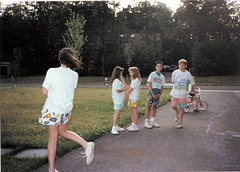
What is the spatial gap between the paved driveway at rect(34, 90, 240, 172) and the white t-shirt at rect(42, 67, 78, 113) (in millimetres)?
1036

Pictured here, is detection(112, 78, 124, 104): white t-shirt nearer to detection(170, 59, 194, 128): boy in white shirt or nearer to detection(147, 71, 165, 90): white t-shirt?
detection(147, 71, 165, 90): white t-shirt

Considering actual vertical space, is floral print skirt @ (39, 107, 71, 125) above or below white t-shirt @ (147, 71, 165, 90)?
below

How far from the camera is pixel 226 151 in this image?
16.1 ft

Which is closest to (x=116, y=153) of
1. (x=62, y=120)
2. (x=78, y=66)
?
(x=62, y=120)

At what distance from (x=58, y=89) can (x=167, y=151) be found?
2.45 metres

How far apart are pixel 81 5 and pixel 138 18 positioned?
1049 cm

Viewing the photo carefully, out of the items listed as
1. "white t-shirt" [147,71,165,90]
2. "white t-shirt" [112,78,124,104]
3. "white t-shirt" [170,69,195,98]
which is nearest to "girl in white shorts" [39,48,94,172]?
"white t-shirt" [112,78,124,104]

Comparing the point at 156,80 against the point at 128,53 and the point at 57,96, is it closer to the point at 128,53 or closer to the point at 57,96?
the point at 57,96

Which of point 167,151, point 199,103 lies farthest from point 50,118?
point 199,103

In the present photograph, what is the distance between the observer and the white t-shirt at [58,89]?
3.60 metres

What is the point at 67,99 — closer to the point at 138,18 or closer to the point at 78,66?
the point at 78,66

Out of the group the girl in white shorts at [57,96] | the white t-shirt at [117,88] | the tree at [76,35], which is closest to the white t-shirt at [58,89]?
the girl in white shorts at [57,96]

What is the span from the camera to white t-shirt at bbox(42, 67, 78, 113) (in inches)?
142

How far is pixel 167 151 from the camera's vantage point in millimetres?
4848
